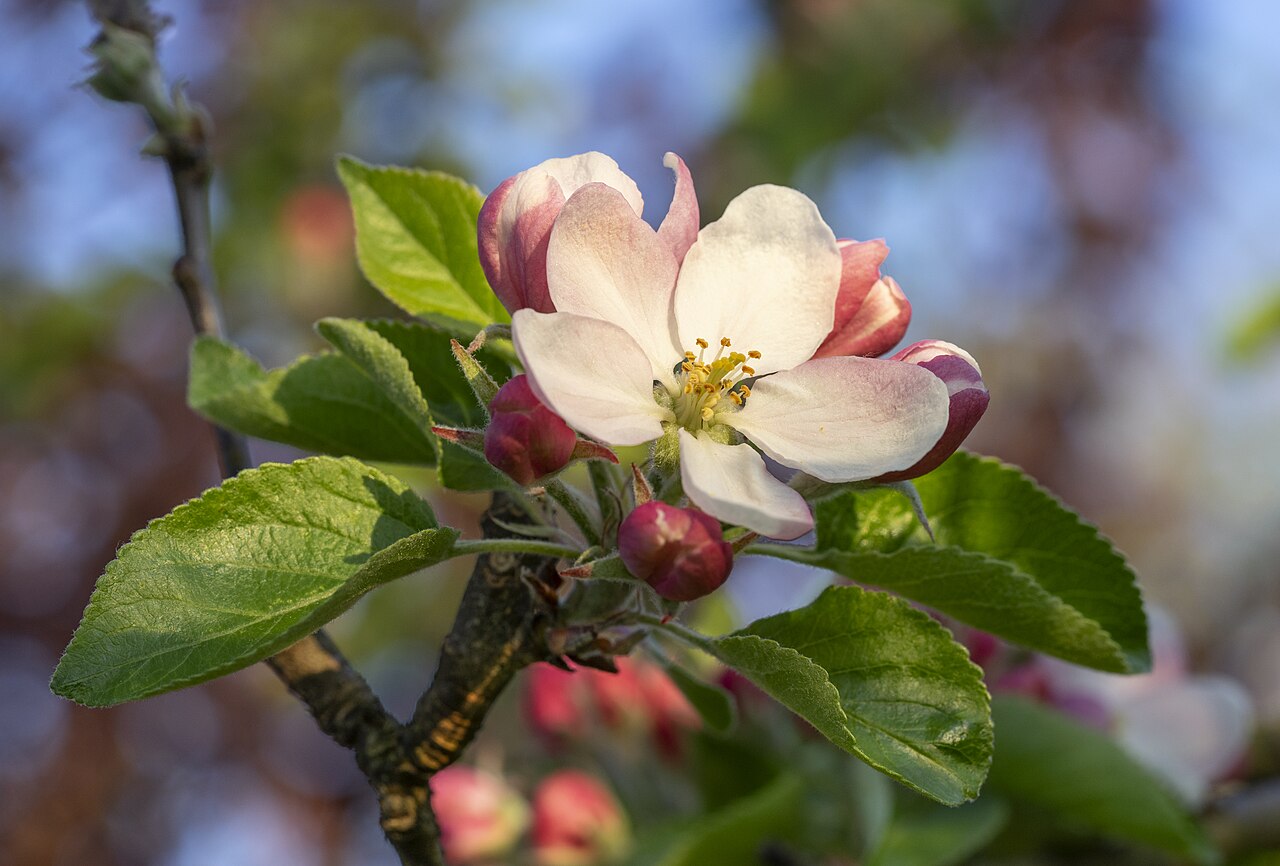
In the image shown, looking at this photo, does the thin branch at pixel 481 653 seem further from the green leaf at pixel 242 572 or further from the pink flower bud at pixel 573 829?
the pink flower bud at pixel 573 829

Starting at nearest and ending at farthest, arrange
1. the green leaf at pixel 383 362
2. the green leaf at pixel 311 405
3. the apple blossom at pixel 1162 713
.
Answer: the green leaf at pixel 383 362 < the green leaf at pixel 311 405 < the apple blossom at pixel 1162 713

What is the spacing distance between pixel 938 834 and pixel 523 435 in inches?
27.4

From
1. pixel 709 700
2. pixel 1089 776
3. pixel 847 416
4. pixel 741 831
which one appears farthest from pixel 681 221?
pixel 1089 776

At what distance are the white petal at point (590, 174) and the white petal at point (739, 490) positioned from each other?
17cm

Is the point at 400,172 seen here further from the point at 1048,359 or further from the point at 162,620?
the point at 1048,359

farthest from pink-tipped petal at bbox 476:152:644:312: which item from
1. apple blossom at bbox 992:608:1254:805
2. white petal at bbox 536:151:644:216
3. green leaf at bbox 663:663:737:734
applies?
apple blossom at bbox 992:608:1254:805

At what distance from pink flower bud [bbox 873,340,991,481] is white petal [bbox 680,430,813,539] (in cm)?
8

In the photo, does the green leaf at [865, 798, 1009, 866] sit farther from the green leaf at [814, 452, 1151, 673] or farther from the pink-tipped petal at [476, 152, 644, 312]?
the pink-tipped petal at [476, 152, 644, 312]

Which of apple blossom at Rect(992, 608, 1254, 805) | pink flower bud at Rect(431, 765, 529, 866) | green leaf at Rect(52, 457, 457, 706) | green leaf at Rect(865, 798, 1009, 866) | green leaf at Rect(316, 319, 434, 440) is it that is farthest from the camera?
pink flower bud at Rect(431, 765, 529, 866)

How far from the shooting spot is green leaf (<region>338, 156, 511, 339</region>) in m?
0.98

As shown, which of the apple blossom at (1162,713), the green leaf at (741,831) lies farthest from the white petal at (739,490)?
the apple blossom at (1162,713)

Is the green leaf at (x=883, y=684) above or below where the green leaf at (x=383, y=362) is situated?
below

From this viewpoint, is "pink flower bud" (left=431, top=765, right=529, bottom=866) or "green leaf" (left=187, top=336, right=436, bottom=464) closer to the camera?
"green leaf" (left=187, top=336, right=436, bottom=464)

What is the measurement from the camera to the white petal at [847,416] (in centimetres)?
71
